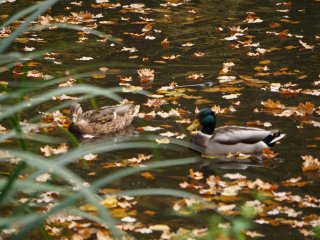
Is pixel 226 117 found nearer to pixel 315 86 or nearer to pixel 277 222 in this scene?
pixel 315 86

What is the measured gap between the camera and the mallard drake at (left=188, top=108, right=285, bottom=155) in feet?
23.0

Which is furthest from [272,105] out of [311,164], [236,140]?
[311,164]

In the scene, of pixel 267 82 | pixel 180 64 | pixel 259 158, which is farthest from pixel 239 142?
pixel 180 64

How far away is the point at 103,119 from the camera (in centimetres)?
782

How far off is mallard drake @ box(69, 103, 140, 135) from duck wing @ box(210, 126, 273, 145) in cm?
119

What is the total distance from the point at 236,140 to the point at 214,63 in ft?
10.5

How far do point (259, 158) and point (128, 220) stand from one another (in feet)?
6.54

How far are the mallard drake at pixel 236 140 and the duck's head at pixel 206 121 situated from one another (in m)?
0.02

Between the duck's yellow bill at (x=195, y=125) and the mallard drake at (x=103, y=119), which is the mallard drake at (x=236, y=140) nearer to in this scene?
the duck's yellow bill at (x=195, y=125)

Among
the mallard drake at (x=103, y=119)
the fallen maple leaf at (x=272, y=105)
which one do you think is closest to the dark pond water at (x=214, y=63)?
the fallen maple leaf at (x=272, y=105)

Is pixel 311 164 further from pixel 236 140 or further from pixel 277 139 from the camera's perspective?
pixel 236 140

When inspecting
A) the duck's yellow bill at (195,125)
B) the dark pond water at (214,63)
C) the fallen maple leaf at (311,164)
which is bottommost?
the dark pond water at (214,63)

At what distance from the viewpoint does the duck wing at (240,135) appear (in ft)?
22.9

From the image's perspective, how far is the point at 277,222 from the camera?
17.8ft
